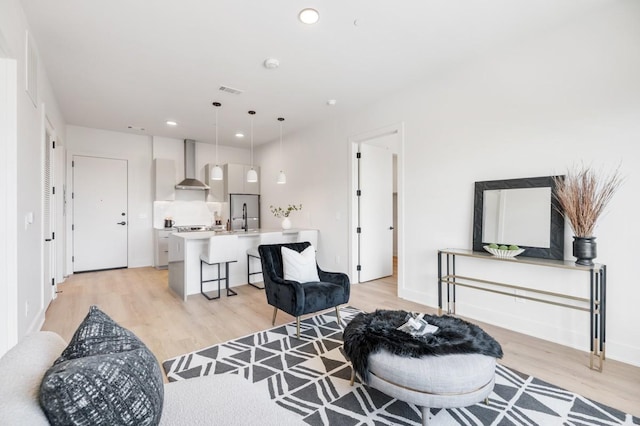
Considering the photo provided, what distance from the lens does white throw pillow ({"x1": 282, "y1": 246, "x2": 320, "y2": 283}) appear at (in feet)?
10.6

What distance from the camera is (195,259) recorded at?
445 cm

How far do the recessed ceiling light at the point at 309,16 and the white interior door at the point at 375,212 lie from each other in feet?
8.29

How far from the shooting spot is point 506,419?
181 cm

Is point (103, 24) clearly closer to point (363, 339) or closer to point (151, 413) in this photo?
point (151, 413)

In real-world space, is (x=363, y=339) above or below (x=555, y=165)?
below

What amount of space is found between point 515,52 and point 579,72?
61cm

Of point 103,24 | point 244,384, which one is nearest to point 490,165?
point 244,384

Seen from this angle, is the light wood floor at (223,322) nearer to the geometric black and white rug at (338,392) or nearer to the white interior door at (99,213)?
the geometric black and white rug at (338,392)

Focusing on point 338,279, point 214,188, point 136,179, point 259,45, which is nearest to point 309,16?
point 259,45

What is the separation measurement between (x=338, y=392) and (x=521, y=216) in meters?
2.41

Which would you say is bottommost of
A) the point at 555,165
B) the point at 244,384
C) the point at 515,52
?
the point at 244,384

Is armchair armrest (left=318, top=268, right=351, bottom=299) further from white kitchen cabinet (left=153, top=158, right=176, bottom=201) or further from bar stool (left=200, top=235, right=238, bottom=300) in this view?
white kitchen cabinet (left=153, top=158, right=176, bottom=201)

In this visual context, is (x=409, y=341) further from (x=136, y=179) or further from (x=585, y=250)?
(x=136, y=179)

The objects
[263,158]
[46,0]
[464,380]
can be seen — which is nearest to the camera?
[464,380]
